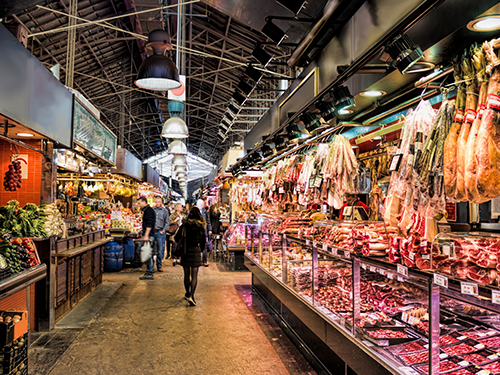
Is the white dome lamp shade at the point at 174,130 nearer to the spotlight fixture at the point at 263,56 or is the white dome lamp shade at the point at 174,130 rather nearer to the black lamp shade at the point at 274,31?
Answer: the spotlight fixture at the point at 263,56

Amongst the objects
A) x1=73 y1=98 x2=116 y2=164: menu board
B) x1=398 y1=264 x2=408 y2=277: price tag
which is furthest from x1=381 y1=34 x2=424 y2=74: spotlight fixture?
x1=73 y1=98 x2=116 y2=164: menu board

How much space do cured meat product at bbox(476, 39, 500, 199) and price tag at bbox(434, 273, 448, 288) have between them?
0.45 m

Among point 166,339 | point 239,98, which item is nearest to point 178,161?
point 239,98

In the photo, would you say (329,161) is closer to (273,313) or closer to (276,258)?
(276,258)

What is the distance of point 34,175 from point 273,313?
4116 millimetres

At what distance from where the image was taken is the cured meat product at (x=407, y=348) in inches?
92.5

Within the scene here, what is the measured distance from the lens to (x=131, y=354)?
4.21 meters

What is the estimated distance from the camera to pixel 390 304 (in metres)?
3.01

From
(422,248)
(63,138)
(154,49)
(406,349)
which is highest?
(154,49)

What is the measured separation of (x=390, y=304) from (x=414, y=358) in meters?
0.78

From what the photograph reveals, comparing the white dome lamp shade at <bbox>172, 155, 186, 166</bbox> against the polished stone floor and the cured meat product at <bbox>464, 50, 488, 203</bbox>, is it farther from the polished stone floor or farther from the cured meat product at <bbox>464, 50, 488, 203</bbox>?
the cured meat product at <bbox>464, 50, 488, 203</bbox>

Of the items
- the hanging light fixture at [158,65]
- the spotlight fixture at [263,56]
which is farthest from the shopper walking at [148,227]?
the spotlight fixture at [263,56]

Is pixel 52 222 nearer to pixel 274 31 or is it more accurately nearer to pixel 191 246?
pixel 191 246

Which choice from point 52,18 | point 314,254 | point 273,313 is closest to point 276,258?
point 273,313
